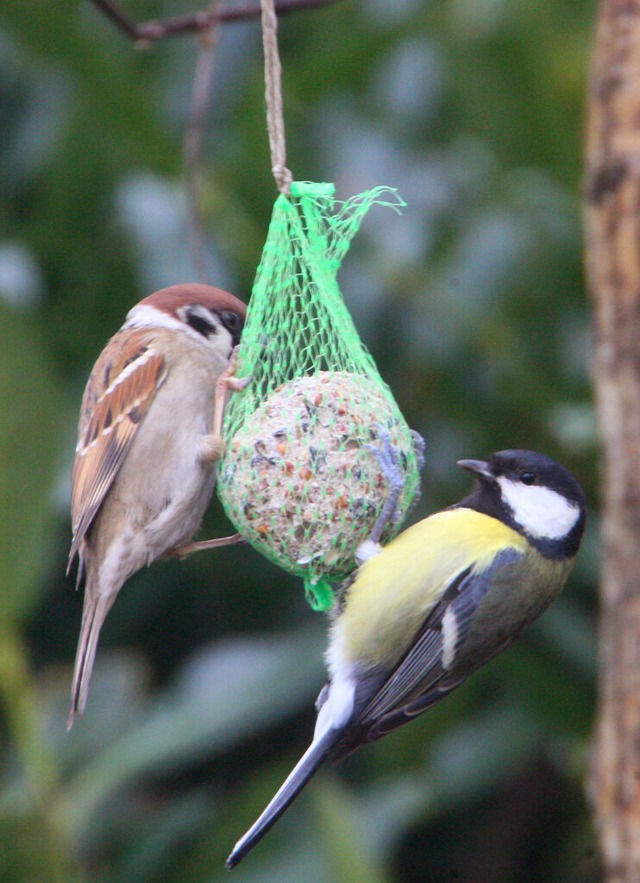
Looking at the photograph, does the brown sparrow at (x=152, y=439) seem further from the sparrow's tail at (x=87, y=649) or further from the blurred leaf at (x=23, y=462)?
the blurred leaf at (x=23, y=462)

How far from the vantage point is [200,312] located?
2.92m

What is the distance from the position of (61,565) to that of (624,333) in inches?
79.0

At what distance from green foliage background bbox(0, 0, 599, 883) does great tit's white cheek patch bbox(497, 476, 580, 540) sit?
0.85 m

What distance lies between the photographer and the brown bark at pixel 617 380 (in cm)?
310

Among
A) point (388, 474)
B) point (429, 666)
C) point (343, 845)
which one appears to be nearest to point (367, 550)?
point (388, 474)

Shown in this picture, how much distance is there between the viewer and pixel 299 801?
12.6 feet

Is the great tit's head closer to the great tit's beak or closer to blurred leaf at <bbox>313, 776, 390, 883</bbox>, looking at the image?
the great tit's beak

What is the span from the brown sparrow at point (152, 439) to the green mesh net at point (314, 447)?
0.72ft

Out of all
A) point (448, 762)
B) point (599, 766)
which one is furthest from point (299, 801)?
point (599, 766)

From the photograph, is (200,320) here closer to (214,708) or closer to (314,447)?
(314,447)

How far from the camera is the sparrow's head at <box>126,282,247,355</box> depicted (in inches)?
114

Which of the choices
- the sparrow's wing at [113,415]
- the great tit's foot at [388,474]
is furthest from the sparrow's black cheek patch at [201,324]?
the great tit's foot at [388,474]

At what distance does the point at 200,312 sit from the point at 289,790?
1071mm

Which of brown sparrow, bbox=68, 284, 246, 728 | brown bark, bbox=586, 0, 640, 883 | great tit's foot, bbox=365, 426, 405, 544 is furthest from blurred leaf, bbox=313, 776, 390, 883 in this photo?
great tit's foot, bbox=365, 426, 405, 544
